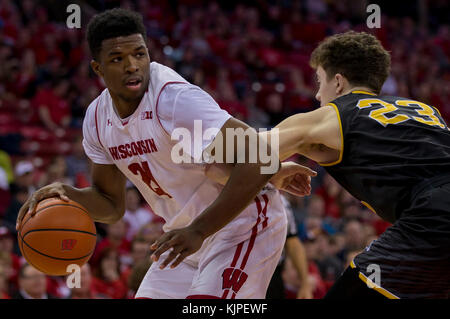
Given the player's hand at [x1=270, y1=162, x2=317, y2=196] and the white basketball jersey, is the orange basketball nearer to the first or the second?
the white basketball jersey

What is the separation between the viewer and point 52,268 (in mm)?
3203

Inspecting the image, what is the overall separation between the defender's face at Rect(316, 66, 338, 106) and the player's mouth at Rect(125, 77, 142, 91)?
3.41 ft

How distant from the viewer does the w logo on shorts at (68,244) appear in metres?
3.16

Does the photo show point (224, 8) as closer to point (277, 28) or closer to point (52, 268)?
point (277, 28)

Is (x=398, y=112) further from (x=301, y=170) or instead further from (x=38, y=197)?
(x=38, y=197)

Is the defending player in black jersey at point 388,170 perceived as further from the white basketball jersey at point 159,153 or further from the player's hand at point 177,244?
the player's hand at point 177,244

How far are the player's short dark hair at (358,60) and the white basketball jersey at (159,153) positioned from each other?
0.77 meters

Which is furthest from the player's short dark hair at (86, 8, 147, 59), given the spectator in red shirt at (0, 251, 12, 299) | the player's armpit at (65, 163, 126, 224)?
the spectator in red shirt at (0, 251, 12, 299)

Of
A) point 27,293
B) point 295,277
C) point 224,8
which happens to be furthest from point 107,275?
point 224,8

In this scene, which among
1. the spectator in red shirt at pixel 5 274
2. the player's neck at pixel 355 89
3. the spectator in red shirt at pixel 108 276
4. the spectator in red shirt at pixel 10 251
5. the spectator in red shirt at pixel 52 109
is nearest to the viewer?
the player's neck at pixel 355 89

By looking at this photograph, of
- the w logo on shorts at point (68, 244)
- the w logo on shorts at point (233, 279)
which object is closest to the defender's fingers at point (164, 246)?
the w logo on shorts at point (233, 279)

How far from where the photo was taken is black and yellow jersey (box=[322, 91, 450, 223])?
9.37ft

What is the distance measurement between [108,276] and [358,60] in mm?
4192
